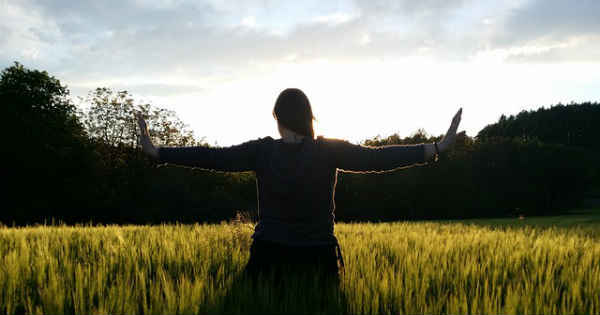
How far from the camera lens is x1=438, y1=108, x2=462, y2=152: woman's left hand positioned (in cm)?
320

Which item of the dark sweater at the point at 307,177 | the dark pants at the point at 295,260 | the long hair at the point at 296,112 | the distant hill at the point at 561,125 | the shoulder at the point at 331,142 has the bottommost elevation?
the dark pants at the point at 295,260

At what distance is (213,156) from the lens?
3.45 meters

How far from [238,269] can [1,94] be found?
2786 cm

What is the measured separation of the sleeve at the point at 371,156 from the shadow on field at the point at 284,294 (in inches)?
34.5

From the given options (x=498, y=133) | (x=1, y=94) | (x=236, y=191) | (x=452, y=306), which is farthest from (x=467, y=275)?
(x=498, y=133)

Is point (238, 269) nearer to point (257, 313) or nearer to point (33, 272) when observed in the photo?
point (257, 313)

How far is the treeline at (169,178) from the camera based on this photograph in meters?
23.7

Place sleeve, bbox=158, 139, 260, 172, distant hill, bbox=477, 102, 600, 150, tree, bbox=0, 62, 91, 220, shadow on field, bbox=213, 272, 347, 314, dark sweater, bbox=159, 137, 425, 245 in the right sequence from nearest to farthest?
shadow on field, bbox=213, 272, 347, 314, dark sweater, bbox=159, 137, 425, 245, sleeve, bbox=158, 139, 260, 172, tree, bbox=0, 62, 91, 220, distant hill, bbox=477, 102, 600, 150

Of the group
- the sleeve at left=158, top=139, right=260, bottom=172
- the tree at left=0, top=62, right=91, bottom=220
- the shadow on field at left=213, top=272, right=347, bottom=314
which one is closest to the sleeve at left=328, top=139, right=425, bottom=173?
the sleeve at left=158, top=139, right=260, bottom=172

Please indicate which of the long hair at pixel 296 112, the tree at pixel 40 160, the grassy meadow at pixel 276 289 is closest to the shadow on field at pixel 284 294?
the grassy meadow at pixel 276 289

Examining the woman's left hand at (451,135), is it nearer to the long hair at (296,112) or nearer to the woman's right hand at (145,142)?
the long hair at (296,112)

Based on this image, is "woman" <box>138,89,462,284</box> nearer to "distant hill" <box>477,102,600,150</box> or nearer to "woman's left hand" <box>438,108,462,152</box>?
"woman's left hand" <box>438,108,462,152</box>

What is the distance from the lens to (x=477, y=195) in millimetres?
26891

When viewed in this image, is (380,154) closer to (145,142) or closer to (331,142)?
(331,142)
